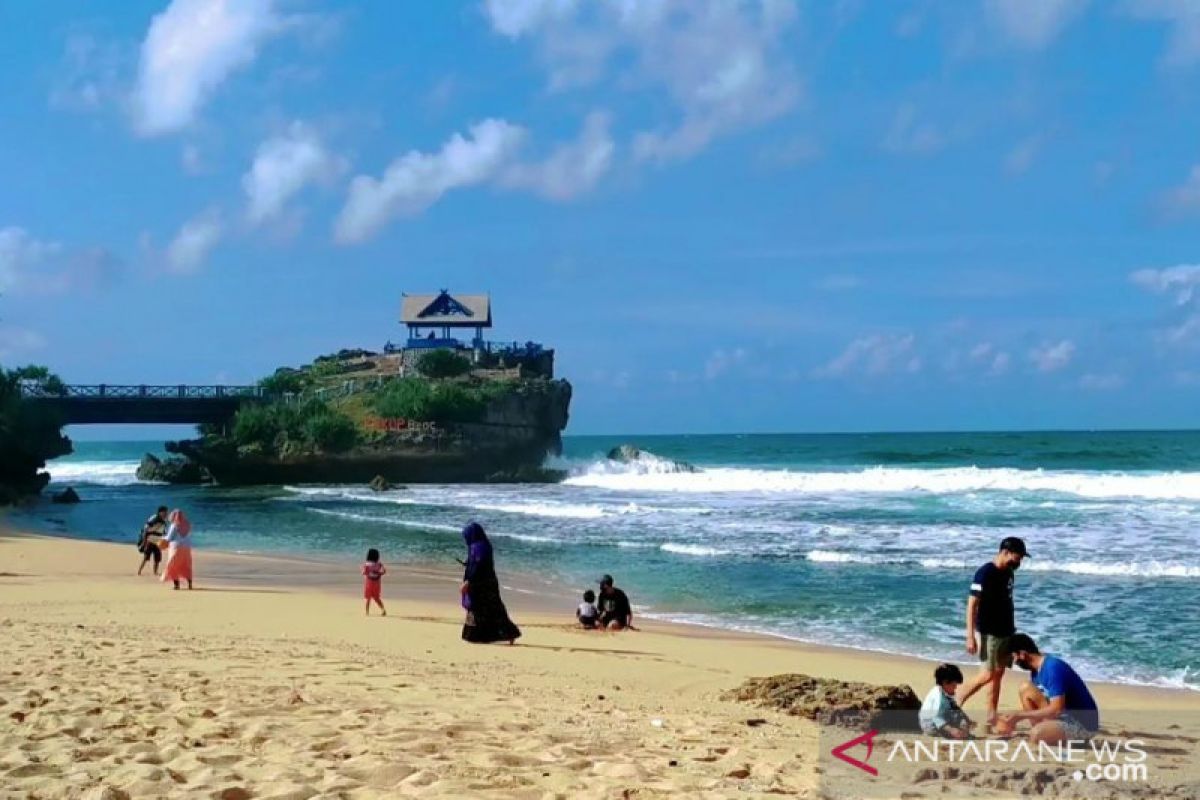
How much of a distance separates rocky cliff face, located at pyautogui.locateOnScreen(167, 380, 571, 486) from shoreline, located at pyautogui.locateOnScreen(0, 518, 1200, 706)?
27707mm

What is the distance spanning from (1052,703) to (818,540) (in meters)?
18.1

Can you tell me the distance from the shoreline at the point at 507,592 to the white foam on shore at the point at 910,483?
87.0 feet

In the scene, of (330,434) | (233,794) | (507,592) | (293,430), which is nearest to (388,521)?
(507,592)

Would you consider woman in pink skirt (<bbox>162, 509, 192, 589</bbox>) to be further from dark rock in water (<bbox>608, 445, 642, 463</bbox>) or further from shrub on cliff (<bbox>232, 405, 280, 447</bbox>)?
dark rock in water (<bbox>608, 445, 642, 463</bbox>)

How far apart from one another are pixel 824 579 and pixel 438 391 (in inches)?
1538

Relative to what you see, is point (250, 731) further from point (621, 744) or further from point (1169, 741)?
point (1169, 741)

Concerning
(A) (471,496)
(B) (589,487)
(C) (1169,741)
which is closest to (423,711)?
(C) (1169,741)

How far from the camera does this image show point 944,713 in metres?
7.47

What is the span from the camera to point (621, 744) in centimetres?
670

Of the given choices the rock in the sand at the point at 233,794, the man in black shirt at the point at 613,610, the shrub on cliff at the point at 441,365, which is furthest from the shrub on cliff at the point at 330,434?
the rock in the sand at the point at 233,794

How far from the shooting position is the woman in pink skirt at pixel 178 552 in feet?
52.7

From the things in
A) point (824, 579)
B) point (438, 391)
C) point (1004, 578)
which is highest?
point (438, 391)

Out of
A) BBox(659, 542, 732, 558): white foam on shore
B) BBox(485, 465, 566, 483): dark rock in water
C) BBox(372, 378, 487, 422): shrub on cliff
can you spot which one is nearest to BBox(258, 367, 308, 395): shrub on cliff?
BBox(372, 378, 487, 422): shrub on cliff

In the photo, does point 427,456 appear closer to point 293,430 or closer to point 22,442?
point 293,430
